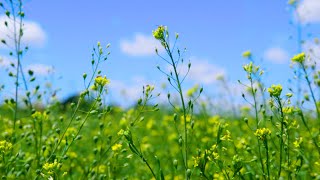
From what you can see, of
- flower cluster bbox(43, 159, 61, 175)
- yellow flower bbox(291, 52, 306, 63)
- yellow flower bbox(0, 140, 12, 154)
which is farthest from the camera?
yellow flower bbox(291, 52, 306, 63)

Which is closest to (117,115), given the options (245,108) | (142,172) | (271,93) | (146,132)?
(146,132)

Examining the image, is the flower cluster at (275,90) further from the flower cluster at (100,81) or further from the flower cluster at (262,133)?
the flower cluster at (100,81)

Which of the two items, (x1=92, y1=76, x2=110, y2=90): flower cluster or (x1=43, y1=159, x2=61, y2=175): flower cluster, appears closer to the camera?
(x1=43, y1=159, x2=61, y2=175): flower cluster

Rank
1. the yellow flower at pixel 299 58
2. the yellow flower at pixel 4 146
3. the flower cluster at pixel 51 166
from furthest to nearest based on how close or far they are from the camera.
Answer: the yellow flower at pixel 299 58, the yellow flower at pixel 4 146, the flower cluster at pixel 51 166

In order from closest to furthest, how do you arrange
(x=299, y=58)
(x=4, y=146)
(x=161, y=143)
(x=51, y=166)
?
1. (x=51, y=166)
2. (x=4, y=146)
3. (x=299, y=58)
4. (x=161, y=143)

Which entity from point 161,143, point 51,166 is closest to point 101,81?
point 51,166

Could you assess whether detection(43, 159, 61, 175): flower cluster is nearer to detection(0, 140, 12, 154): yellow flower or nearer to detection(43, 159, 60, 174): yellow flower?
detection(43, 159, 60, 174): yellow flower

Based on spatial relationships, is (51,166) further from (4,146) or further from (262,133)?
(262,133)

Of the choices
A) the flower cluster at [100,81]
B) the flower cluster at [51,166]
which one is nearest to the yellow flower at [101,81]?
the flower cluster at [100,81]

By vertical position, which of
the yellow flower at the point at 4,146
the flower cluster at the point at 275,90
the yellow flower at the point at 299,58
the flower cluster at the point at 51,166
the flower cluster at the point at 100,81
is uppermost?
the yellow flower at the point at 299,58

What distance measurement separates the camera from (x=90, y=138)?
741cm

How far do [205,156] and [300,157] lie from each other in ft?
1.82

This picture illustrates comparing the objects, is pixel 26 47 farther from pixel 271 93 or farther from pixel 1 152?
pixel 271 93

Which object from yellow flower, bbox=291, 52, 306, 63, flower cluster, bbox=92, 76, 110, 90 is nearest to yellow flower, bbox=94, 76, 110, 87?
flower cluster, bbox=92, 76, 110, 90
